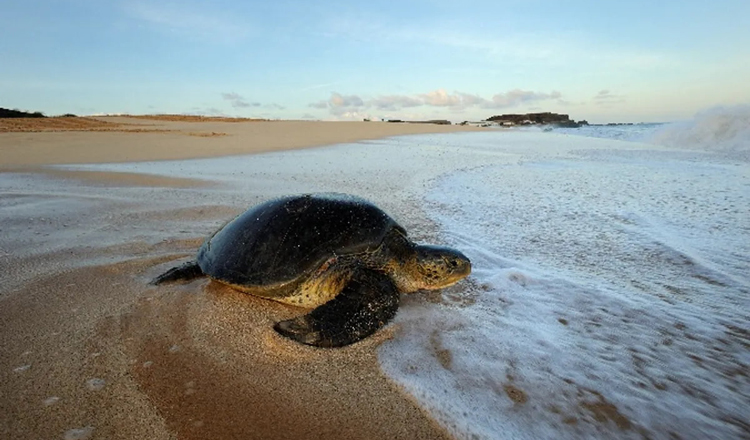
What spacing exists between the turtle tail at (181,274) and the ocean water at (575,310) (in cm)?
125

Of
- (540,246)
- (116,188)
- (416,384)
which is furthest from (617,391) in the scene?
(116,188)

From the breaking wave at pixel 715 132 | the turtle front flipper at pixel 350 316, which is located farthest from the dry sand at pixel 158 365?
the breaking wave at pixel 715 132

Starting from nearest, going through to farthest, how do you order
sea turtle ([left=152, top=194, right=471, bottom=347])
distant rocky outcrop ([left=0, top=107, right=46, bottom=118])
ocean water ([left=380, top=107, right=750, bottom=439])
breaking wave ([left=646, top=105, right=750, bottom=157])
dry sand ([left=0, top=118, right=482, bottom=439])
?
1. dry sand ([left=0, top=118, right=482, bottom=439])
2. ocean water ([left=380, top=107, right=750, bottom=439])
3. sea turtle ([left=152, top=194, right=471, bottom=347])
4. breaking wave ([left=646, top=105, right=750, bottom=157])
5. distant rocky outcrop ([left=0, top=107, right=46, bottom=118])

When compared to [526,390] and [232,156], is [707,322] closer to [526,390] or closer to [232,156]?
[526,390]

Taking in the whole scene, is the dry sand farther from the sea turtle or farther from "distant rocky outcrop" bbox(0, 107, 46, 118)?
"distant rocky outcrop" bbox(0, 107, 46, 118)

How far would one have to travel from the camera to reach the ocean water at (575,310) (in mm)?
1830

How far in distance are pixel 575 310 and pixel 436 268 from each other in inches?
35.7

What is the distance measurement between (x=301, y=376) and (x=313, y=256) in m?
0.82

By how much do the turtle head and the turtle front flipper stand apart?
31cm

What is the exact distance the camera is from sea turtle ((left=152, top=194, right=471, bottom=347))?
248 cm

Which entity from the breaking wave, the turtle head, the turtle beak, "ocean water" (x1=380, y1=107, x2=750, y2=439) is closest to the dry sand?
"ocean water" (x1=380, y1=107, x2=750, y2=439)

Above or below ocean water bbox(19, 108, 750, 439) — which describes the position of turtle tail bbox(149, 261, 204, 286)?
above

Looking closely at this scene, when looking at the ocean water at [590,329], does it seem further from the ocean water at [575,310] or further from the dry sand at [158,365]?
the dry sand at [158,365]

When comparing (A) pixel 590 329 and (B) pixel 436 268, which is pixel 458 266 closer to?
(B) pixel 436 268
